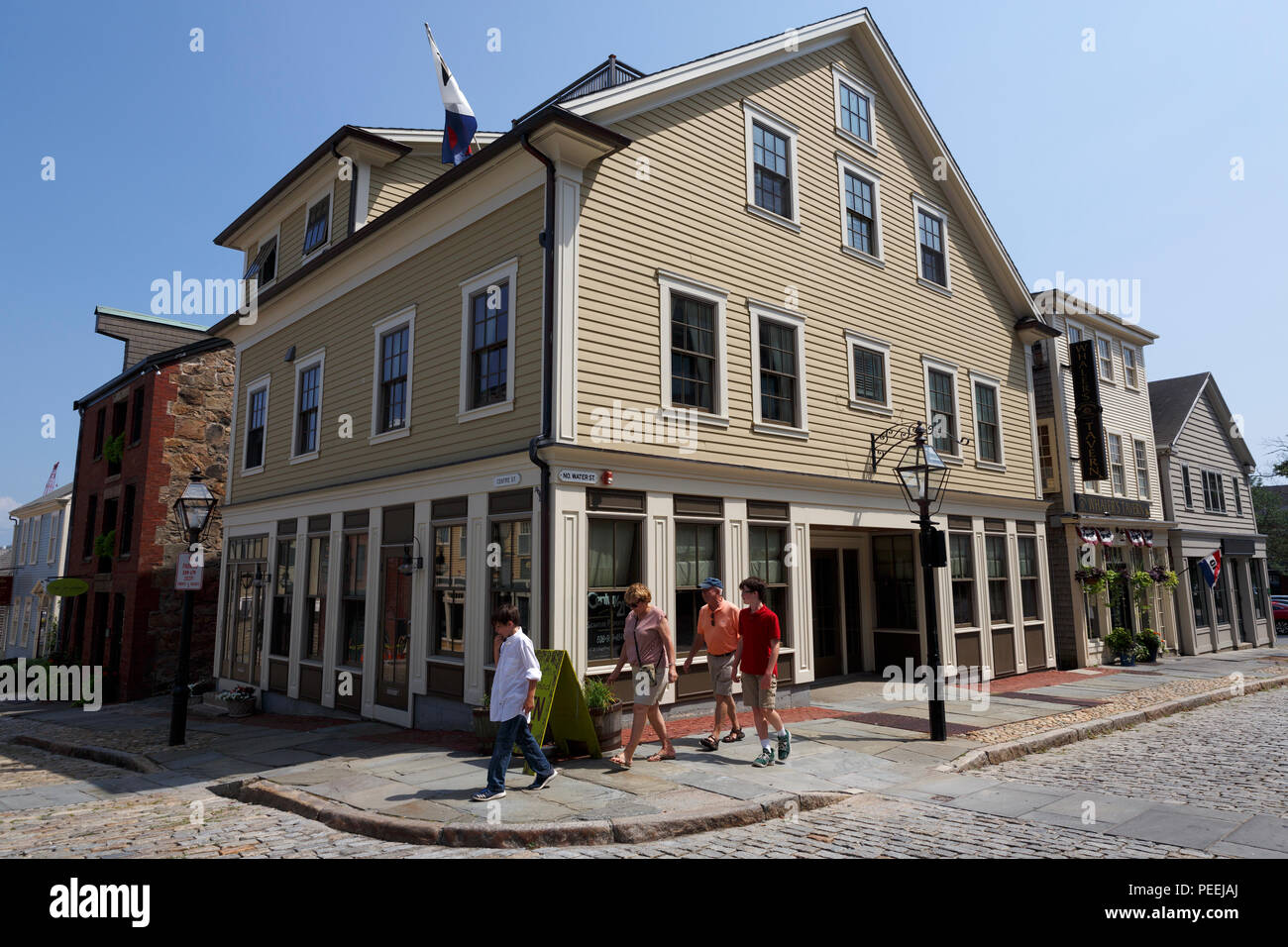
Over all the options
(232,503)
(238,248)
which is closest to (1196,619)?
(232,503)

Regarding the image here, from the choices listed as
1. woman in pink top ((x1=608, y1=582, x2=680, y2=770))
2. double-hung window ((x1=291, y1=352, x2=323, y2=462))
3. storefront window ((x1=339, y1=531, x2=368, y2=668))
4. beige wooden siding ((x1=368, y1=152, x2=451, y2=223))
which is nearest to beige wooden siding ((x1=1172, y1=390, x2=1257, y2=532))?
woman in pink top ((x1=608, y1=582, x2=680, y2=770))

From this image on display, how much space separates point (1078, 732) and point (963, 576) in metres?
6.35

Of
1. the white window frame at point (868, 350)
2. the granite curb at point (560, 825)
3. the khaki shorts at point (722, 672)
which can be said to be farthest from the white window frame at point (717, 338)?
the granite curb at point (560, 825)

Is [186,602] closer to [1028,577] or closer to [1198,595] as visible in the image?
[1028,577]

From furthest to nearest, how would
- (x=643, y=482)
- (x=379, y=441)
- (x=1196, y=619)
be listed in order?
(x=1196, y=619)
(x=379, y=441)
(x=643, y=482)

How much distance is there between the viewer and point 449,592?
12023mm

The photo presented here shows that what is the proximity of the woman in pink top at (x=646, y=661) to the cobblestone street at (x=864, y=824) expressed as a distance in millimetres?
2038

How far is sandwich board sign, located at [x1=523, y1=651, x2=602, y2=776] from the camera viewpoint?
29.5 ft

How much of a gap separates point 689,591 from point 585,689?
2908 mm

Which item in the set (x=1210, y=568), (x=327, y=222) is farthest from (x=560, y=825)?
(x=1210, y=568)

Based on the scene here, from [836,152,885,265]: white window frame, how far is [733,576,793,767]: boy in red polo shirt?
30.4 ft
